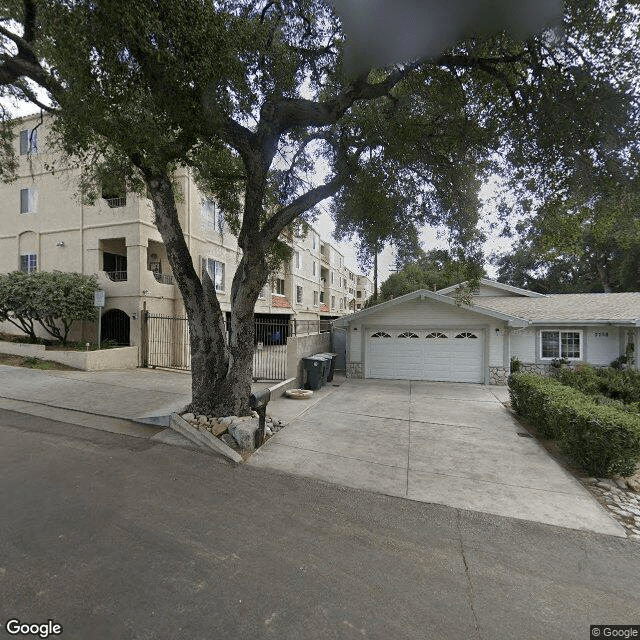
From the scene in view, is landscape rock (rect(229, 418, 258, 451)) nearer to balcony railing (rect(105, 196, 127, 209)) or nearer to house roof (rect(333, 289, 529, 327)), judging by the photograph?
house roof (rect(333, 289, 529, 327))

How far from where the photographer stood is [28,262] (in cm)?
1602

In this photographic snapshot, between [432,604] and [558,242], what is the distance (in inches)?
324

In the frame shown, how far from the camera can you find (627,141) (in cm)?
589

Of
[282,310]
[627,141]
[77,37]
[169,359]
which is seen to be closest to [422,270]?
[282,310]

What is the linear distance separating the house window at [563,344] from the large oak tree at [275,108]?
8716 millimetres

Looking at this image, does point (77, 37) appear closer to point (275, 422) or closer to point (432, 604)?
point (275, 422)

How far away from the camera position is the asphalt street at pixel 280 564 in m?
2.59

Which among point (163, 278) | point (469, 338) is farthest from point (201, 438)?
point (163, 278)

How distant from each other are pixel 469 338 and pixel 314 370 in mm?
6652

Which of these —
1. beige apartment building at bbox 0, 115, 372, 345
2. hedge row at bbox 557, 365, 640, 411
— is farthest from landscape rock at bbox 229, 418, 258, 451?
hedge row at bbox 557, 365, 640, 411

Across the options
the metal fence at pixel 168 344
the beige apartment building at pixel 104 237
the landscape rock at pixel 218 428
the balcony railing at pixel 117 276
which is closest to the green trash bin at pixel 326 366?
the metal fence at pixel 168 344

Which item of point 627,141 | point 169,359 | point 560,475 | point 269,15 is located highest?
point 269,15

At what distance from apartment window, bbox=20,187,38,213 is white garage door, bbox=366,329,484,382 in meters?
16.7

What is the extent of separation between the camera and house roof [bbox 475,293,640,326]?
13.4m
